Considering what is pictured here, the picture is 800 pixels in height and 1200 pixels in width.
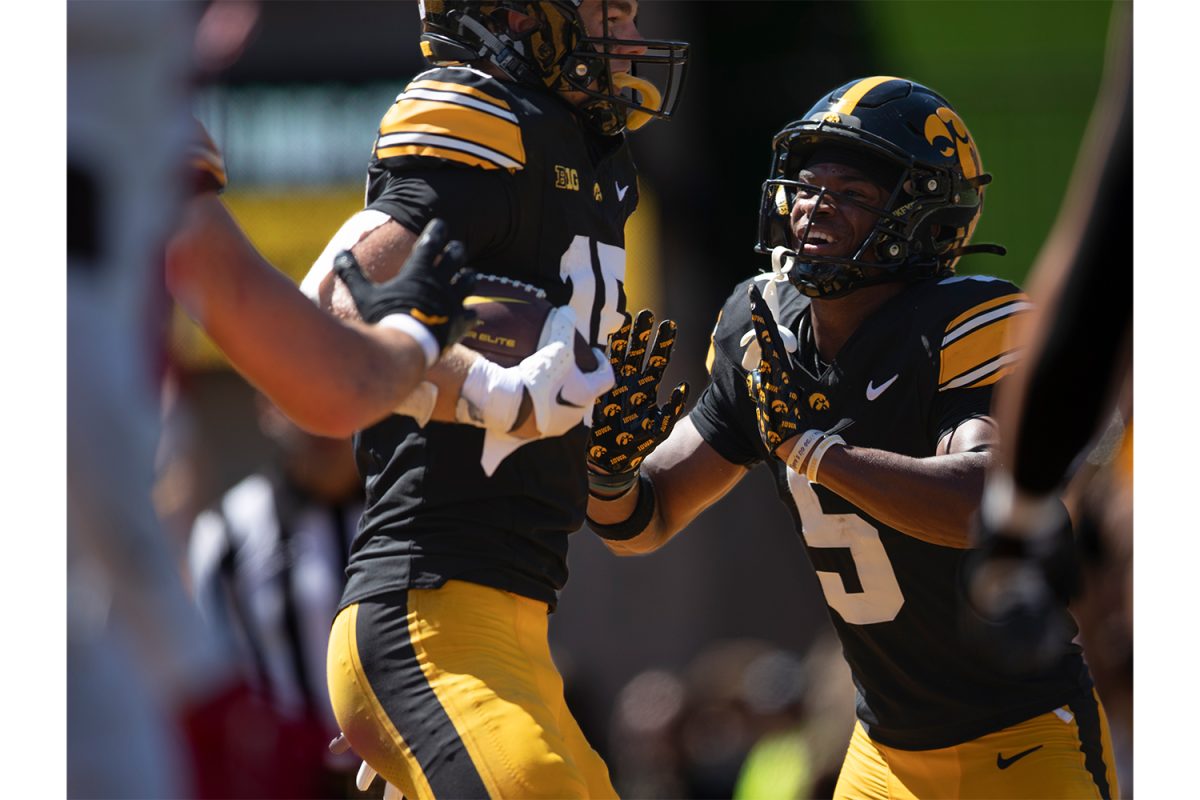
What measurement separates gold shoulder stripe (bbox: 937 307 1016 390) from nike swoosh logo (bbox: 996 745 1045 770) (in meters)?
0.77

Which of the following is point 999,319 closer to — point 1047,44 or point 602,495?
point 602,495

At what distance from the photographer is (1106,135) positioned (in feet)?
7.05

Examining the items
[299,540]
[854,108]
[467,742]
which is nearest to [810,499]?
[854,108]

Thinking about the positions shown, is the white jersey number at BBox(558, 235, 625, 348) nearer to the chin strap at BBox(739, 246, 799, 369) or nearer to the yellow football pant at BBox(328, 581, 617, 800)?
the chin strap at BBox(739, 246, 799, 369)

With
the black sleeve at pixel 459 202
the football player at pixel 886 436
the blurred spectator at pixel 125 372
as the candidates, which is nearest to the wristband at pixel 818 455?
the football player at pixel 886 436

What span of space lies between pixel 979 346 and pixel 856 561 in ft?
1.76

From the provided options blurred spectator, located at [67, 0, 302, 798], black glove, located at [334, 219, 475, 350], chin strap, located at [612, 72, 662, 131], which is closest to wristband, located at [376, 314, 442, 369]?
black glove, located at [334, 219, 475, 350]

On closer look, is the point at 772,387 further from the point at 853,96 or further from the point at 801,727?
the point at 801,727

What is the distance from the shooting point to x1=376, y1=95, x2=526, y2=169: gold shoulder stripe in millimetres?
3084

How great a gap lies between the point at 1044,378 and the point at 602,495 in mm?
1733

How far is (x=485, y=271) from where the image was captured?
3160 mm

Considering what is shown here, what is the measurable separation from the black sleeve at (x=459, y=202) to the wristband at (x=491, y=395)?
0.26m

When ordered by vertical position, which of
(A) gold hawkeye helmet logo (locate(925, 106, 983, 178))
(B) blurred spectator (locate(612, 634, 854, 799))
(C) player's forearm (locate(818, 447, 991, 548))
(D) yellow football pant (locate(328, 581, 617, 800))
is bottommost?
(B) blurred spectator (locate(612, 634, 854, 799))

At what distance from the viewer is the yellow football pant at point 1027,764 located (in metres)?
3.42
